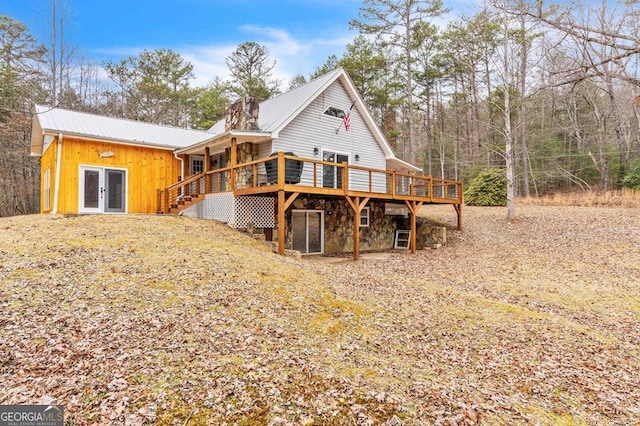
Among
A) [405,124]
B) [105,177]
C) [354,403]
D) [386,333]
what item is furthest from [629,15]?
[405,124]

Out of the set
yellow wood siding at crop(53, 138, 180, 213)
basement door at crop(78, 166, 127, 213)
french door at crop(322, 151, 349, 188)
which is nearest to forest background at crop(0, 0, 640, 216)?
french door at crop(322, 151, 349, 188)

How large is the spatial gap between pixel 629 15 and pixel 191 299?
756 cm

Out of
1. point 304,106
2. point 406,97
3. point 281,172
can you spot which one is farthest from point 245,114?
point 406,97

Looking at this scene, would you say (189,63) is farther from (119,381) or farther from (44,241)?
(119,381)

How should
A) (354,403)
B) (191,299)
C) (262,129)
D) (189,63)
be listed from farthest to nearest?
(189,63), (262,129), (191,299), (354,403)

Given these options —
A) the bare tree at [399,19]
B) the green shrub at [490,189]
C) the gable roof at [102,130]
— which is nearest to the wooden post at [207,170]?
the gable roof at [102,130]

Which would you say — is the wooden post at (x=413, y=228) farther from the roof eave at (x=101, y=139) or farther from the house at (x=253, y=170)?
the roof eave at (x=101, y=139)

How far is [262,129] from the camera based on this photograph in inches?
503

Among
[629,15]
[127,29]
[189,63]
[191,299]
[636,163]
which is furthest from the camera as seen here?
[189,63]

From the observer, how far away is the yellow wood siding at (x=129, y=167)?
12430mm

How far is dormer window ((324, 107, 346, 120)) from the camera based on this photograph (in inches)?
566

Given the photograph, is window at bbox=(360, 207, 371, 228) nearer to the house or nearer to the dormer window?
the house

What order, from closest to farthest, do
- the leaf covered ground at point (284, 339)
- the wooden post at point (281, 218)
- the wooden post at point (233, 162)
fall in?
the leaf covered ground at point (284, 339) → the wooden post at point (281, 218) → the wooden post at point (233, 162)

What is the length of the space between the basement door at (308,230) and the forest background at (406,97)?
10341 mm
